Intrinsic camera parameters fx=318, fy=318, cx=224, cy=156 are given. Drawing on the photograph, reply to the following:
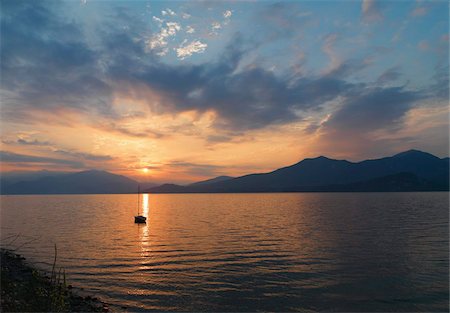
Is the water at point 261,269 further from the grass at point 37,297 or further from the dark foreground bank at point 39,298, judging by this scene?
the grass at point 37,297

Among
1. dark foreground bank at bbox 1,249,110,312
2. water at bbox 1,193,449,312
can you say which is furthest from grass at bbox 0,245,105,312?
water at bbox 1,193,449,312

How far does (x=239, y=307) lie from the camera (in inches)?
966

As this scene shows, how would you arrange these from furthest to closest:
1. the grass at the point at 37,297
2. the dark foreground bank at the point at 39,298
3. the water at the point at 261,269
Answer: the water at the point at 261,269 < the dark foreground bank at the point at 39,298 < the grass at the point at 37,297

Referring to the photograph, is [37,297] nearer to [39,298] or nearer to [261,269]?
[39,298]

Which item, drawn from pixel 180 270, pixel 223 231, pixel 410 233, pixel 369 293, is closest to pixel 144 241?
pixel 223 231

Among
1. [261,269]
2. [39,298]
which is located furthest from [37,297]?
[261,269]

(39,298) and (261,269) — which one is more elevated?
(39,298)

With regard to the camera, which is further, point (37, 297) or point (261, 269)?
point (261, 269)

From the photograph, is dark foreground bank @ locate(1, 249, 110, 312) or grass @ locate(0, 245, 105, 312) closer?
grass @ locate(0, 245, 105, 312)

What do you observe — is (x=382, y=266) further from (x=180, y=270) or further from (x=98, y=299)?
(x=98, y=299)

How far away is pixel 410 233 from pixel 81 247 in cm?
5902

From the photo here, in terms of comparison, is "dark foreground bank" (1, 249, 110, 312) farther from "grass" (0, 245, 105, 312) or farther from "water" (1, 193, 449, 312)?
"water" (1, 193, 449, 312)

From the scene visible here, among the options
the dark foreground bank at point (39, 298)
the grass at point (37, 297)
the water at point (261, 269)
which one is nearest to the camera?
the grass at point (37, 297)

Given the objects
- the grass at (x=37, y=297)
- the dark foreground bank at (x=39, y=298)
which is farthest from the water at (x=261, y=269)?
the grass at (x=37, y=297)
